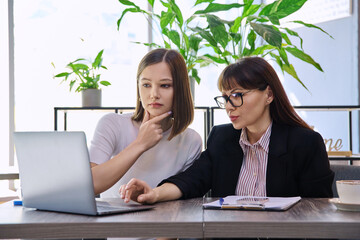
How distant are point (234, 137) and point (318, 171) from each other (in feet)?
1.09

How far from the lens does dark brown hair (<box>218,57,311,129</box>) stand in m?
1.67

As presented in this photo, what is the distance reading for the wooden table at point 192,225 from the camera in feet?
3.33

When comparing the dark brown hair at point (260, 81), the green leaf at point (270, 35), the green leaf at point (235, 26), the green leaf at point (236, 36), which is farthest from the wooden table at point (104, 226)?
the green leaf at point (235, 26)

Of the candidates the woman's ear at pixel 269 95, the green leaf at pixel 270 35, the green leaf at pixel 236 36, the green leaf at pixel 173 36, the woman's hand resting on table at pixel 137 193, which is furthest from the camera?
the green leaf at pixel 173 36

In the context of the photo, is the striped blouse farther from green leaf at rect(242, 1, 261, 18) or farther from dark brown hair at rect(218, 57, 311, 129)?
green leaf at rect(242, 1, 261, 18)

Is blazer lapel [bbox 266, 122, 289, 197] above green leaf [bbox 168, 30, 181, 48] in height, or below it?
below

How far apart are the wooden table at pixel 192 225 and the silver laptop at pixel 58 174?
1.9 inches

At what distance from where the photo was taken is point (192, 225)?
1024 millimetres

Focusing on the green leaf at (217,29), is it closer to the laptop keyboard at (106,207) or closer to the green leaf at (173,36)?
the green leaf at (173,36)

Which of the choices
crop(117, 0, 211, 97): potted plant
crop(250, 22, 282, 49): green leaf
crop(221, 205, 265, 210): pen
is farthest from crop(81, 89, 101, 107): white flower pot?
crop(221, 205, 265, 210): pen

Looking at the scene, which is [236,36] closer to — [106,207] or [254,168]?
[254,168]

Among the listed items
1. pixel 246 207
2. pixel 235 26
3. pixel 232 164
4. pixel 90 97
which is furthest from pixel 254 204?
pixel 90 97

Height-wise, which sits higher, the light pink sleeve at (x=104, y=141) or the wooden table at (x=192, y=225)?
the light pink sleeve at (x=104, y=141)

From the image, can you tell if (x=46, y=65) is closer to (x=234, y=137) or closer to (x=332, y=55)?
(x=332, y=55)
